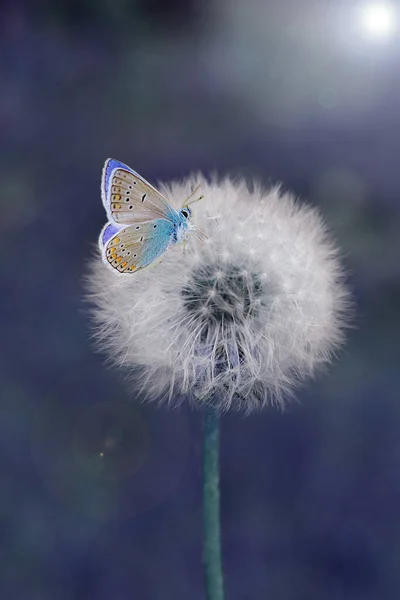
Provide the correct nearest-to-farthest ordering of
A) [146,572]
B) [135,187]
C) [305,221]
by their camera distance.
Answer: [135,187] < [305,221] < [146,572]

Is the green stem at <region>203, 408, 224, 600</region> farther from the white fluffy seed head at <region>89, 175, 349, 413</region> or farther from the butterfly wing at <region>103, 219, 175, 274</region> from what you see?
the butterfly wing at <region>103, 219, 175, 274</region>

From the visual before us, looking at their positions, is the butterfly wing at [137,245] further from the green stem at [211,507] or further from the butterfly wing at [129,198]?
the green stem at [211,507]

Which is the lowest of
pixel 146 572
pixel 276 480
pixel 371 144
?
pixel 146 572

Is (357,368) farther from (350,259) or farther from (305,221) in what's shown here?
(305,221)

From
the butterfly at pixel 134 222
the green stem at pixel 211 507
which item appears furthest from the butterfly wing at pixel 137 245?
the green stem at pixel 211 507

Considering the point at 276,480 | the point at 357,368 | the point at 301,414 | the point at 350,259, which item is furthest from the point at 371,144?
the point at 276,480

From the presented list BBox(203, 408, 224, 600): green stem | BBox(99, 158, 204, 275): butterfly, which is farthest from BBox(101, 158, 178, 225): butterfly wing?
BBox(203, 408, 224, 600): green stem
